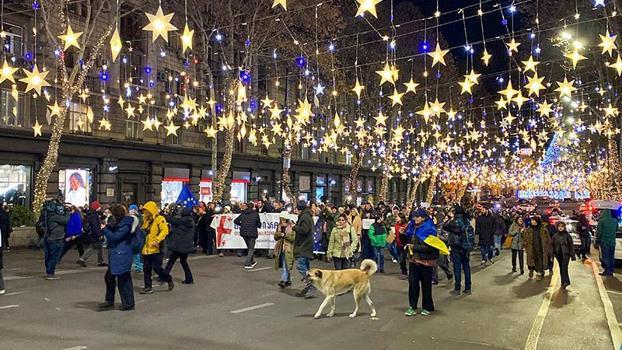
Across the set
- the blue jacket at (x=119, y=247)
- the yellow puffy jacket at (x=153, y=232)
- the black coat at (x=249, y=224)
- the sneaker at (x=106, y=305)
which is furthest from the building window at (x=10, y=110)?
the blue jacket at (x=119, y=247)

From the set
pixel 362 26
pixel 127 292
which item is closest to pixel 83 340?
pixel 127 292

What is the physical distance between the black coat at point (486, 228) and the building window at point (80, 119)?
59.8 feet

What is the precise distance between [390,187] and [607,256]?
50262mm

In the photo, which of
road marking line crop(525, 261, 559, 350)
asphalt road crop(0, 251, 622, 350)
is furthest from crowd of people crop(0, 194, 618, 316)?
road marking line crop(525, 261, 559, 350)

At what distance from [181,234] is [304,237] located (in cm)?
251

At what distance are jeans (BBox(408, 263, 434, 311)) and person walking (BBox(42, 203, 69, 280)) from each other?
7801 millimetres

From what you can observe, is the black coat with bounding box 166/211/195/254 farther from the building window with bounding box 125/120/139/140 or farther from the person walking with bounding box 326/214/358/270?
the building window with bounding box 125/120/139/140

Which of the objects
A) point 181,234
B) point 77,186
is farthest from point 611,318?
point 77,186

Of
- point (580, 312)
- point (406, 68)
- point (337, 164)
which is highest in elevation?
point (406, 68)

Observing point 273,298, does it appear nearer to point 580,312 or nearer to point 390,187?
point 580,312

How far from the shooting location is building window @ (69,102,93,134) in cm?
2605

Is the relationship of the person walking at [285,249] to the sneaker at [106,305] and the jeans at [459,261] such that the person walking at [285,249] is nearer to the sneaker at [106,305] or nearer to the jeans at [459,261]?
the jeans at [459,261]

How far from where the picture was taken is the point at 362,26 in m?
36.0

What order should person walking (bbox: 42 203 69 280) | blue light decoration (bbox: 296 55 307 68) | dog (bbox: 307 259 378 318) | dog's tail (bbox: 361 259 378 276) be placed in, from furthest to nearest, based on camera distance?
blue light decoration (bbox: 296 55 307 68) < person walking (bbox: 42 203 69 280) < dog's tail (bbox: 361 259 378 276) < dog (bbox: 307 259 378 318)
